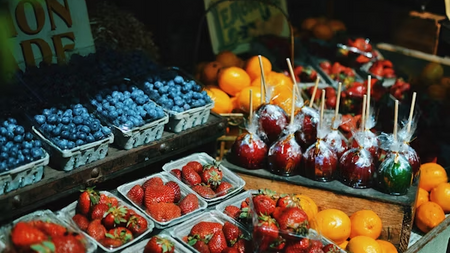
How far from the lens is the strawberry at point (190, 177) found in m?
2.84

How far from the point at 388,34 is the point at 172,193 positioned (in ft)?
11.9

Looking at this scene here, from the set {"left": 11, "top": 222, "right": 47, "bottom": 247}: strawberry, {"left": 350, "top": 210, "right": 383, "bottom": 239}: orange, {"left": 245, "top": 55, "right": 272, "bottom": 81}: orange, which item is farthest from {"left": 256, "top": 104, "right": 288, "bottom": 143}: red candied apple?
{"left": 11, "top": 222, "right": 47, "bottom": 247}: strawberry

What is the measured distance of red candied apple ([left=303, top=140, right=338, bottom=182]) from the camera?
2959mm

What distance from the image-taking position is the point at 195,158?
3.11m

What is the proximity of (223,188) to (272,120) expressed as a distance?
58 cm

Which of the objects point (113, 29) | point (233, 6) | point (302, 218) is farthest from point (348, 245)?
point (233, 6)

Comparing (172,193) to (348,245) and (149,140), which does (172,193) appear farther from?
(348,245)

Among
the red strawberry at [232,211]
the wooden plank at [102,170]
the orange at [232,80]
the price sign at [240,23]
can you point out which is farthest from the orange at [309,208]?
the price sign at [240,23]

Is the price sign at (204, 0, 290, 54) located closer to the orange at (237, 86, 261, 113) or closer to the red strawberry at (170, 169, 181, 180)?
the orange at (237, 86, 261, 113)

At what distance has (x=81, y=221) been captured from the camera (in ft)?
7.97

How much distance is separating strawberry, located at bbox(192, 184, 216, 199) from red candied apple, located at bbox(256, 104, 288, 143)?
58 centimetres

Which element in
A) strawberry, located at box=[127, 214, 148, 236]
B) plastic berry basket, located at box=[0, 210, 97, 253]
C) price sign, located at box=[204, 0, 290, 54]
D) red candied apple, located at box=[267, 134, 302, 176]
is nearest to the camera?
plastic berry basket, located at box=[0, 210, 97, 253]

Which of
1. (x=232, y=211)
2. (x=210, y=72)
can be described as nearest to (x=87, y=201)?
(x=232, y=211)

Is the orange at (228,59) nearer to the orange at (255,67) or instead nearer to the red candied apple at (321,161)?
the orange at (255,67)
